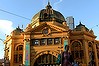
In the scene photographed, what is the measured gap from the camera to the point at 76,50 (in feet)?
162

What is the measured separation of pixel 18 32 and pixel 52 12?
9576 millimetres

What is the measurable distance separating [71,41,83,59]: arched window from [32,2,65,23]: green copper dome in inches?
280

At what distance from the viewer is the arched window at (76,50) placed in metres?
48.9

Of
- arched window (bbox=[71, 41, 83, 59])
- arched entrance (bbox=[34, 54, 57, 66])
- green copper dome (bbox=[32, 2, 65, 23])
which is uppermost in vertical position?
green copper dome (bbox=[32, 2, 65, 23])

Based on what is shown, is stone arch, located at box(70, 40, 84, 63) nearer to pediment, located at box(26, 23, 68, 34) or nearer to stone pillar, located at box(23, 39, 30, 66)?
pediment, located at box(26, 23, 68, 34)

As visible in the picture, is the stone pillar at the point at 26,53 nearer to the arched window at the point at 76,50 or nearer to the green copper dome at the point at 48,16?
the green copper dome at the point at 48,16

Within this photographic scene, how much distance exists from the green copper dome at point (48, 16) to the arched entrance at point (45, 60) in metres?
9.10

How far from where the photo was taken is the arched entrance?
46938 mm

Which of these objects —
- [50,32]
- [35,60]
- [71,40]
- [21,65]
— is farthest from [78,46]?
[21,65]

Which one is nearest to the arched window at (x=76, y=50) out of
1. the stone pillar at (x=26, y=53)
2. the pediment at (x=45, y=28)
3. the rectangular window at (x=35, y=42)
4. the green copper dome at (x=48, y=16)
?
the pediment at (x=45, y=28)

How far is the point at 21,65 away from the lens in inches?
1854

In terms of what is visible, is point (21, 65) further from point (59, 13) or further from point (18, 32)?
point (59, 13)

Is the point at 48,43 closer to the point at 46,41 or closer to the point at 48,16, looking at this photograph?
the point at 46,41

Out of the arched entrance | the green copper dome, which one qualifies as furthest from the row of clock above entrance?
the green copper dome
